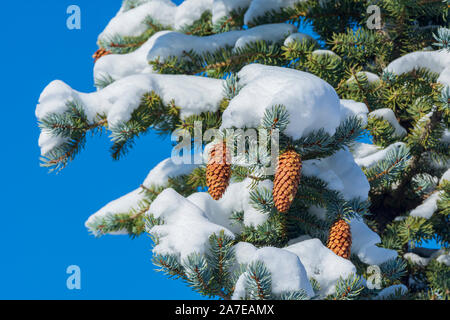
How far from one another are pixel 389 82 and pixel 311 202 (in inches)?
45.3

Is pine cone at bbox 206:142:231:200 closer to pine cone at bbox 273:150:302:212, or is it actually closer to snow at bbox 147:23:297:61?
pine cone at bbox 273:150:302:212

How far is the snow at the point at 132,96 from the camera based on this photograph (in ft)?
9.00

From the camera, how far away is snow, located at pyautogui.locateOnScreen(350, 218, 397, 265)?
9.50 ft

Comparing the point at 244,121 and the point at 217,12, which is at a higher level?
the point at 217,12

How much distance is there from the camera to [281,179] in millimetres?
2309

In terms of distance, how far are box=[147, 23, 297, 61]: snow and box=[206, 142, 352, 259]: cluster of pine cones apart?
1185 millimetres

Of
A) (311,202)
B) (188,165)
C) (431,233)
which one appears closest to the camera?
(311,202)

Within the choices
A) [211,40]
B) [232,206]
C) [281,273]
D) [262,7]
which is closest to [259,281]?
[281,273]

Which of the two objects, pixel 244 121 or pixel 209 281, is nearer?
pixel 209 281

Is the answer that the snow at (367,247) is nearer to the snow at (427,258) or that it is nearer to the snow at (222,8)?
the snow at (427,258)

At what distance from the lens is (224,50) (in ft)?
11.7
